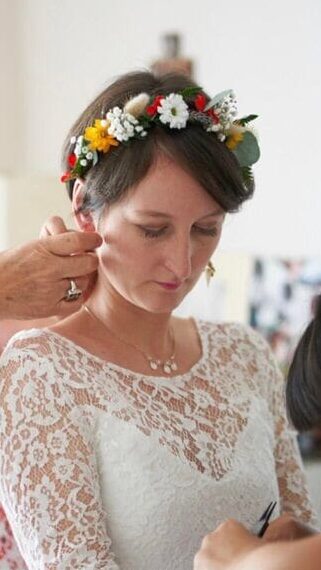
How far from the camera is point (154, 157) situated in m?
1.41

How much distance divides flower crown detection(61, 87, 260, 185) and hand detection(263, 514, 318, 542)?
1.72 feet


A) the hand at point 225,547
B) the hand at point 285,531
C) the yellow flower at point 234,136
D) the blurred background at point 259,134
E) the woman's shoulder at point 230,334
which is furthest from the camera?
the blurred background at point 259,134

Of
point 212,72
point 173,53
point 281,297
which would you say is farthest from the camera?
point 173,53

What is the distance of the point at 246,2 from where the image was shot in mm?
2889

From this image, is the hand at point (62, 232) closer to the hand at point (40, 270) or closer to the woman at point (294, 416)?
the hand at point (40, 270)

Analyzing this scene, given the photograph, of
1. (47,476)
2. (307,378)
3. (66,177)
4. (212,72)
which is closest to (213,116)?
(66,177)

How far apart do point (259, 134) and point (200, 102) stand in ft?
4.00

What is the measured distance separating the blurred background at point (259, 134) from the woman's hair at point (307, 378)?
1150mm

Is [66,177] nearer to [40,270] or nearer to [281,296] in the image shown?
[40,270]

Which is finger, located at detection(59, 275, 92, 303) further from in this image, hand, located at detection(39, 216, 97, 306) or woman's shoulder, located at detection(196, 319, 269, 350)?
woman's shoulder, located at detection(196, 319, 269, 350)

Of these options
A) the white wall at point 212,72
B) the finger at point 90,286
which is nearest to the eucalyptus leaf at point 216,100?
the finger at point 90,286

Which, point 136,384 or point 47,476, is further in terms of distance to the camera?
point 136,384

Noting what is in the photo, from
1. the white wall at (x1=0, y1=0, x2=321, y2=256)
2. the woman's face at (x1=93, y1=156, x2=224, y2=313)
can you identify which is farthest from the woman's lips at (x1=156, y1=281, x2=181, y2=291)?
the white wall at (x1=0, y1=0, x2=321, y2=256)

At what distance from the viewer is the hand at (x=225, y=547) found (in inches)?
44.9
